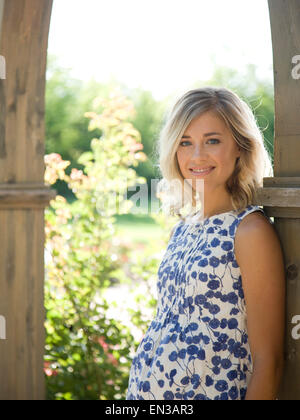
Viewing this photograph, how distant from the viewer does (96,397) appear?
2979mm

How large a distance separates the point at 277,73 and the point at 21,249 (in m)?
1.19

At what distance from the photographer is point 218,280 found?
4.96 ft

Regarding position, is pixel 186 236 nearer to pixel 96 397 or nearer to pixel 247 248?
pixel 247 248

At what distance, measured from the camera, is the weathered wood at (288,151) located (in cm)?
146

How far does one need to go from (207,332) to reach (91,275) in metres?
1.74

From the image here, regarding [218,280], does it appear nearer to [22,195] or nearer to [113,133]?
[22,195]

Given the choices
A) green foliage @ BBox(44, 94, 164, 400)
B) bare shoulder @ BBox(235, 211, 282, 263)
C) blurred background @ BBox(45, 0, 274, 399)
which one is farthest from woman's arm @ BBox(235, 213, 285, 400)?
green foliage @ BBox(44, 94, 164, 400)

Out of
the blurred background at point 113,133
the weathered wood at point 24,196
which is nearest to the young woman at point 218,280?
the blurred background at point 113,133

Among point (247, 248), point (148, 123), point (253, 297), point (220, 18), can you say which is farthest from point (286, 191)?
point (148, 123)

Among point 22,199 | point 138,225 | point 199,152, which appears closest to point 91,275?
point 22,199

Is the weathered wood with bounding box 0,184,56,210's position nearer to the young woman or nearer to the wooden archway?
the wooden archway

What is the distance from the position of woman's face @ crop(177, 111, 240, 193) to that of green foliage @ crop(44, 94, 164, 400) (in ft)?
4.94

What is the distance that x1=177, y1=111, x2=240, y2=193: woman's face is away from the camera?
1.62 meters

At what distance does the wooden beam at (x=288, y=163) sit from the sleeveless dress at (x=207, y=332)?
0.34ft
